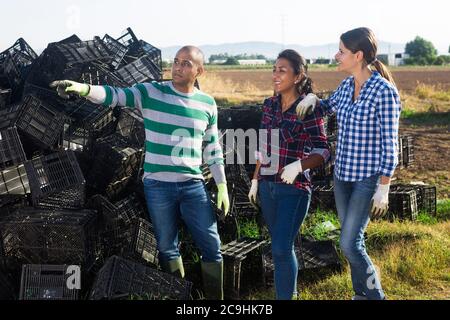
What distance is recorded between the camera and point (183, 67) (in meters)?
3.87

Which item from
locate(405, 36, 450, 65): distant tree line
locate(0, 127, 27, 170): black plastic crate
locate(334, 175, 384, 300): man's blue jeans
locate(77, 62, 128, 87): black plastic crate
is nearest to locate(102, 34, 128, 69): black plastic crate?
locate(77, 62, 128, 87): black plastic crate

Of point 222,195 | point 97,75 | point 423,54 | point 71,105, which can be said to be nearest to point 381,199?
point 222,195

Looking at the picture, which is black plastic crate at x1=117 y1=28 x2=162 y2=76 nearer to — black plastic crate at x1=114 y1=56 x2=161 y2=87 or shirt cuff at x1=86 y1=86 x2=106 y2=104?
black plastic crate at x1=114 y1=56 x2=161 y2=87

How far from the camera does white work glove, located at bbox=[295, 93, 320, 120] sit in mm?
3668

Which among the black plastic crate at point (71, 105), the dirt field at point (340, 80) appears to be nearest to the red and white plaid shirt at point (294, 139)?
the black plastic crate at point (71, 105)

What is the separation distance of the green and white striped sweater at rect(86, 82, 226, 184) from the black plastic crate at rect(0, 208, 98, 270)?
96 centimetres

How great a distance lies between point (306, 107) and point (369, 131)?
44 centimetres

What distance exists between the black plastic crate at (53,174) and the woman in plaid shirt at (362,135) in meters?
2.17

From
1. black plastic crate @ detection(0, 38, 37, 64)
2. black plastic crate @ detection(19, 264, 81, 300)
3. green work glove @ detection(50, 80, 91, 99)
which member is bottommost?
black plastic crate @ detection(19, 264, 81, 300)

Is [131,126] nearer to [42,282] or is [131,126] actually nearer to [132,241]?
[132,241]

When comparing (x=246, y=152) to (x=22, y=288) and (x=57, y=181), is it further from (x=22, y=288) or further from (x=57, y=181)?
(x=22, y=288)

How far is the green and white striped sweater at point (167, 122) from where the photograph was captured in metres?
3.89

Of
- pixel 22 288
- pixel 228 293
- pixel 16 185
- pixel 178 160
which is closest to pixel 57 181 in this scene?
pixel 16 185
